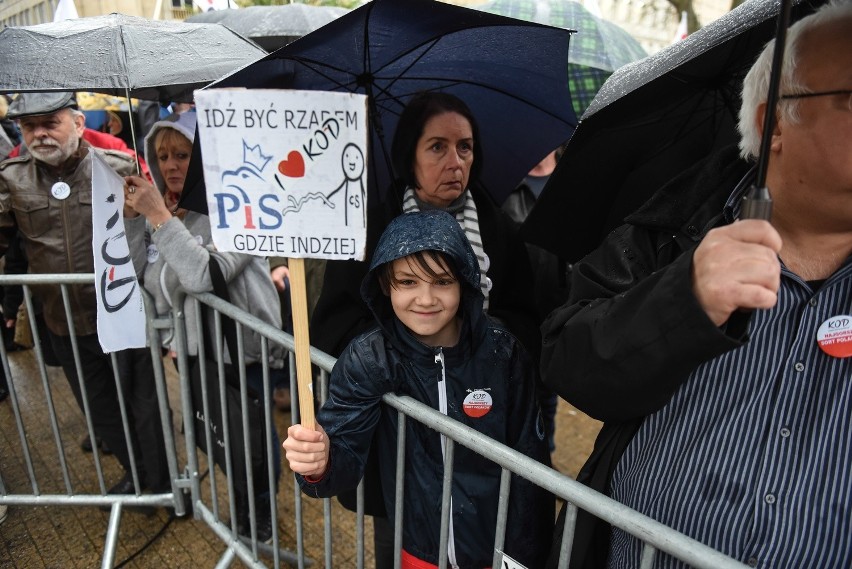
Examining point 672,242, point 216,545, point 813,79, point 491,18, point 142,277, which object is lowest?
point 216,545

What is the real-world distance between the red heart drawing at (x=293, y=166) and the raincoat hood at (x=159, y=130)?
1.64 meters

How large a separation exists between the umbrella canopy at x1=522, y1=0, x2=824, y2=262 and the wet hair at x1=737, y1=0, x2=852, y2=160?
485 millimetres

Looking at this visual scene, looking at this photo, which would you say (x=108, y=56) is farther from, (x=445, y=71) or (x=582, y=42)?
(x=582, y=42)

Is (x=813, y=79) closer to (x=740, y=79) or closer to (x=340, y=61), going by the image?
(x=740, y=79)

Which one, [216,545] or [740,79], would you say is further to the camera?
[216,545]

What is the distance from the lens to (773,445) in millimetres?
1142

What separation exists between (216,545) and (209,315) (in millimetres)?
1349

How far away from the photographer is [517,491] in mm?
1751

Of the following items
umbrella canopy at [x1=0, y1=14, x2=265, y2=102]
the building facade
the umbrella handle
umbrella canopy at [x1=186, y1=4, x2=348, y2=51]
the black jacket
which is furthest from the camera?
the building facade

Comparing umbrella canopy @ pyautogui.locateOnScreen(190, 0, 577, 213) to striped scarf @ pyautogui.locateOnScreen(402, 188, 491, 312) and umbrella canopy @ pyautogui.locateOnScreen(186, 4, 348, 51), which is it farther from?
umbrella canopy @ pyautogui.locateOnScreen(186, 4, 348, 51)

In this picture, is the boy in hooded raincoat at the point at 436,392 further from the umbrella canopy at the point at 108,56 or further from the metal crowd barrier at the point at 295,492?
the umbrella canopy at the point at 108,56

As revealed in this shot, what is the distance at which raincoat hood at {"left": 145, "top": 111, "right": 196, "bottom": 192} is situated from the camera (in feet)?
9.41

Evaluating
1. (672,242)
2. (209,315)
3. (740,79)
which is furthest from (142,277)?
(740,79)

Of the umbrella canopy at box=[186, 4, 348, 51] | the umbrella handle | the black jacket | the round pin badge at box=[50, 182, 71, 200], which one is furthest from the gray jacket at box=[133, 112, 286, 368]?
the umbrella canopy at box=[186, 4, 348, 51]
